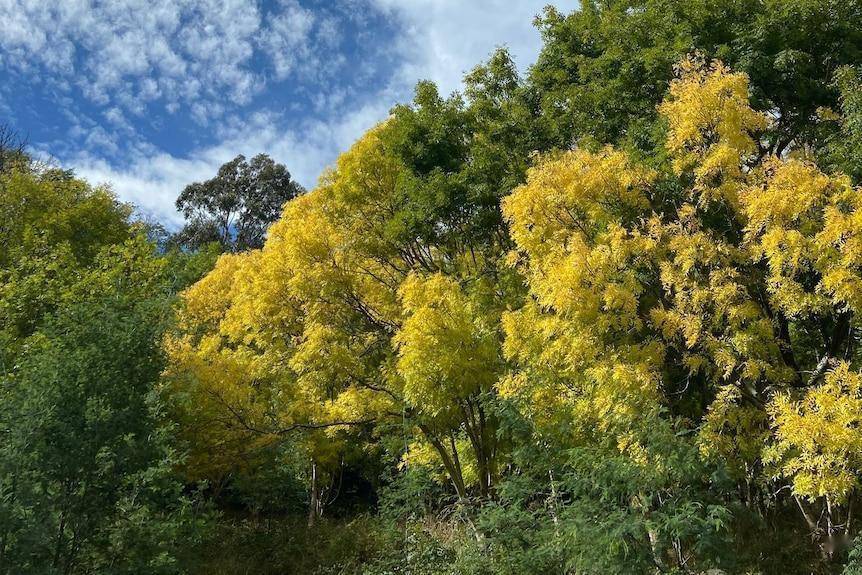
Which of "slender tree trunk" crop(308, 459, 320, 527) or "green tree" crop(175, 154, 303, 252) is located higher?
"green tree" crop(175, 154, 303, 252)

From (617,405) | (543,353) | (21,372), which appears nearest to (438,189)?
(543,353)

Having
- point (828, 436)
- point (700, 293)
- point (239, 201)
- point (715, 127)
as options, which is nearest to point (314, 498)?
point (700, 293)

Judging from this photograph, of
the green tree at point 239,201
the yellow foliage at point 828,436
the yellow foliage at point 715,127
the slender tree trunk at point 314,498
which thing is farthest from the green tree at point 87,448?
the green tree at point 239,201

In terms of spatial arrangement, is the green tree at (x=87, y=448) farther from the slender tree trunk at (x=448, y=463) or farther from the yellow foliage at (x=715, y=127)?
the yellow foliage at (x=715, y=127)

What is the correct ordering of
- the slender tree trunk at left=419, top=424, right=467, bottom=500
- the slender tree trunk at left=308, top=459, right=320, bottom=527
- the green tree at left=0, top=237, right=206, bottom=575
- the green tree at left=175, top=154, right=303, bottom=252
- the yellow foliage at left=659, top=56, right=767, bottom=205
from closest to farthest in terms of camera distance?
the green tree at left=0, top=237, right=206, bottom=575 → the yellow foliage at left=659, top=56, right=767, bottom=205 → the slender tree trunk at left=419, top=424, right=467, bottom=500 → the slender tree trunk at left=308, top=459, right=320, bottom=527 → the green tree at left=175, top=154, right=303, bottom=252

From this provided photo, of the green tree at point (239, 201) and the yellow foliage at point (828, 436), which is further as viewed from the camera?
the green tree at point (239, 201)

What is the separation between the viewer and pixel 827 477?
6.53m

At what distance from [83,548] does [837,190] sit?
1049 cm

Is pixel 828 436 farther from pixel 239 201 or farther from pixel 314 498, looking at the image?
pixel 239 201

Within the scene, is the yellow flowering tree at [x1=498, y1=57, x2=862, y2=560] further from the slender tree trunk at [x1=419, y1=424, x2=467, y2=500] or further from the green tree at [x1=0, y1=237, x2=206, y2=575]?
the green tree at [x1=0, y1=237, x2=206, y2=575]

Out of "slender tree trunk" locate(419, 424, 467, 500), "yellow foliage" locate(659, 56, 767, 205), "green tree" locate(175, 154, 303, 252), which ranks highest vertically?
"green tree" locate(175, 154, 303, 252)

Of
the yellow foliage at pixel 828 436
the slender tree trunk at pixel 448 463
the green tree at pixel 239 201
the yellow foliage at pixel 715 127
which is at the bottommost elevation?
the yellow foliage at pixel 828 436

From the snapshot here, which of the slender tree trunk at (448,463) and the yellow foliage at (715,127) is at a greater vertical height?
the yellow foliage at (715,127)

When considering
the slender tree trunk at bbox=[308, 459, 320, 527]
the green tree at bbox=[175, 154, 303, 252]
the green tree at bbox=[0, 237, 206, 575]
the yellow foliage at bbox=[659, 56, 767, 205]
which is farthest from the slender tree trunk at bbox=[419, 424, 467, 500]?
the green tree at bbox=[175, 154, 303, 252]
